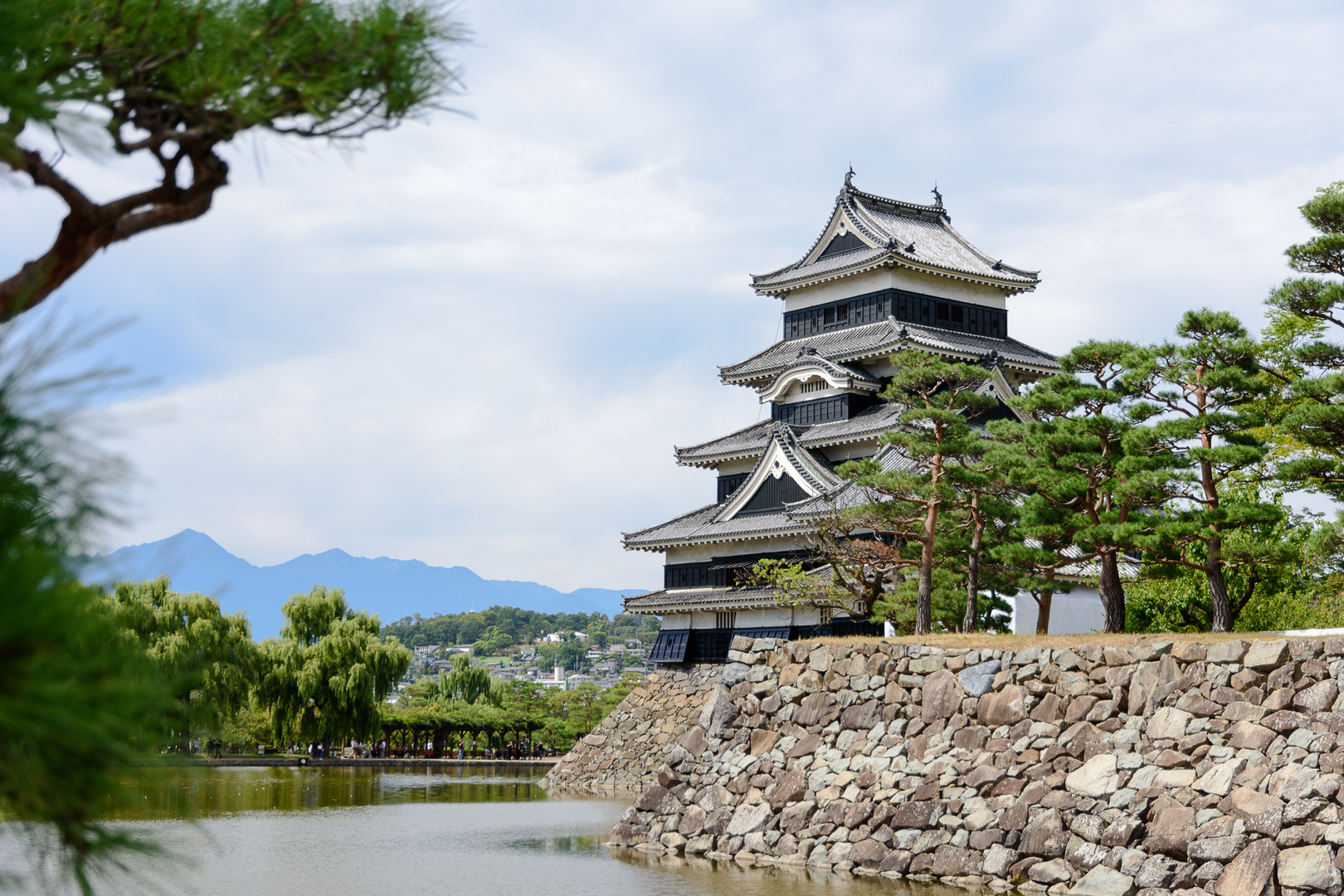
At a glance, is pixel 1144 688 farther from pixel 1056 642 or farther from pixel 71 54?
pixel 71 54

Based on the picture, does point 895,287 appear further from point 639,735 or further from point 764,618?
point 639,735

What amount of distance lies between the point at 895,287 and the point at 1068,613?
31.6 feet

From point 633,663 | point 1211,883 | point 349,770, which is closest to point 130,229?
point 1211,883

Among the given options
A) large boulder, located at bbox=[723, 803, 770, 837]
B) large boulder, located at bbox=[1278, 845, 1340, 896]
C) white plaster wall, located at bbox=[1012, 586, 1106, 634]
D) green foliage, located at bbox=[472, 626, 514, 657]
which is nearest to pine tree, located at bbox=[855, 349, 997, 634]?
white plaster wall, located at bbox=[1012, 586, 1106, 634]

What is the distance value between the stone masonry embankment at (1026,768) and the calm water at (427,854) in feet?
2.45

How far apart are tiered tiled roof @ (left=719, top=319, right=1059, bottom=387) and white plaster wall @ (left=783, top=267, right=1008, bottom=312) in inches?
37.7

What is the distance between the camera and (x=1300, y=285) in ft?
49.5

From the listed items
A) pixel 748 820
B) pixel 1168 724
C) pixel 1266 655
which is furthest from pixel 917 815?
pixel 1266 655

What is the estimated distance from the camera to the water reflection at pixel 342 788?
73.9 ft

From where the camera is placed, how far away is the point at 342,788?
90.1 ft

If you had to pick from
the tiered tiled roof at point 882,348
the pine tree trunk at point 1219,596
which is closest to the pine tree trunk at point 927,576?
the pine tree trunk at point 1219,596

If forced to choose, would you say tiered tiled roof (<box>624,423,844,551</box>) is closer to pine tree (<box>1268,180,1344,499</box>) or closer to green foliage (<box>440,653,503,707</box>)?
pine tree (<box>1268,180,1344,499</box>)

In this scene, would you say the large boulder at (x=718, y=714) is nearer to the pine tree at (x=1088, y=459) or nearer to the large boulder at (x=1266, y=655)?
the pine tree at (x=1088, y=459)

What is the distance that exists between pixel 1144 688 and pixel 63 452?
1227 centimetres
